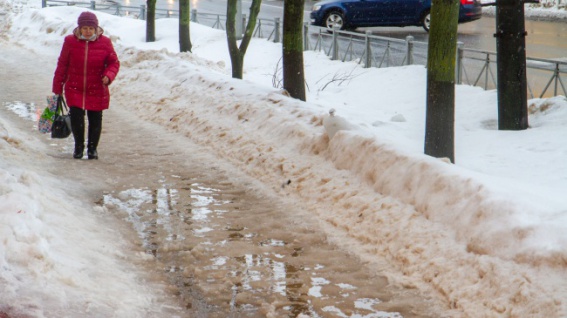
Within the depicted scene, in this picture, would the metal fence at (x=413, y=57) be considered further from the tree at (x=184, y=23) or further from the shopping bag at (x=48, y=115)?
the shopping bag at (x=48, y=115)

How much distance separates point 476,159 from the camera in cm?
934

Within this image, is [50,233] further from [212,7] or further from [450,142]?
[212,7]

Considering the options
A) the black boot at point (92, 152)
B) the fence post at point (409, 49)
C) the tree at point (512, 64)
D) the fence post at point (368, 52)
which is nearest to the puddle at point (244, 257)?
the black boot at point (92, 152)

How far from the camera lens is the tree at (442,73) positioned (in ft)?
26.1

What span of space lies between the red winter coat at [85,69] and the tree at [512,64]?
488cm

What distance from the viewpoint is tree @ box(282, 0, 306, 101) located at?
11266 millimetres

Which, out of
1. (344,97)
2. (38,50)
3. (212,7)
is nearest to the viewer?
(344,97)

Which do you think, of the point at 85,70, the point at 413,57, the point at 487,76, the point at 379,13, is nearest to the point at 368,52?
the point at 413,57

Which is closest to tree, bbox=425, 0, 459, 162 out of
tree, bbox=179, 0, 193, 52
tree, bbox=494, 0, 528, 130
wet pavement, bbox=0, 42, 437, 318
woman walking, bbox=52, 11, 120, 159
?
wet pavement, bbox=0, 42, 437, 318

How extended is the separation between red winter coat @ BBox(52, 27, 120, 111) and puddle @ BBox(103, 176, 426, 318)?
152cm

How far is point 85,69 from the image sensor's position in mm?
8633

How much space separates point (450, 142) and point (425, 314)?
3.69 metres

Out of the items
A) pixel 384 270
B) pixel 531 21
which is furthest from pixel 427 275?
pixel 531 21

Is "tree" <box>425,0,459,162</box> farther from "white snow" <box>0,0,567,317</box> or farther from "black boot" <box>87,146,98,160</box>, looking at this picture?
"black boot" <box>87,146,98,160</box>
